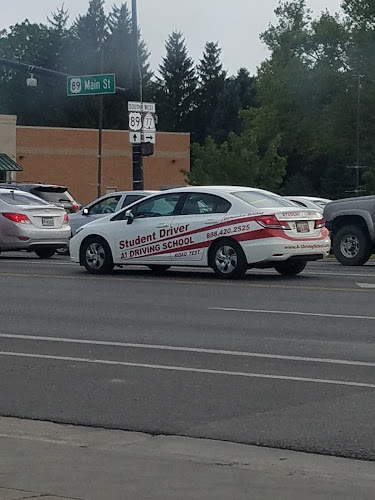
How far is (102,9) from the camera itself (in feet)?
381

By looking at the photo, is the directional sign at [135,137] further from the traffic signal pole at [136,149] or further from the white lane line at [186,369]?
the white lane line at [186,369]

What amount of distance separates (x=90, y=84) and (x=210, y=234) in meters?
14.9

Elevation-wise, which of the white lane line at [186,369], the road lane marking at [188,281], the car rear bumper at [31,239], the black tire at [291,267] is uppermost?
the car rear bumper at [31,239]

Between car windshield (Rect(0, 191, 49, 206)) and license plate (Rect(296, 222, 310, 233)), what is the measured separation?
26.5 feet

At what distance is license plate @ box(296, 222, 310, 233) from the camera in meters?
18.5

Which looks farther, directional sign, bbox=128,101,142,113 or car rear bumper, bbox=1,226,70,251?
directional sign, bbox=128,101,142,113

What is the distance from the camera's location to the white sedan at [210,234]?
60.1ft

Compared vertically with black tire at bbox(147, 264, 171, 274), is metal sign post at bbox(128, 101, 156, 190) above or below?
above

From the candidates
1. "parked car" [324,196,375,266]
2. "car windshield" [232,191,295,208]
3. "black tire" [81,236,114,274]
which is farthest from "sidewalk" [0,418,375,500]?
"parked car" [324,196,375,266]

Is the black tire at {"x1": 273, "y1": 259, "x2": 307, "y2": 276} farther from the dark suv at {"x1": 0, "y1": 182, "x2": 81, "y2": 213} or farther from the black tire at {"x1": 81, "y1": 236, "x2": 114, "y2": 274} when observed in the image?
the dark suv at {"x1": 0, "y1": 182, "x2": 81, "y2": 213}

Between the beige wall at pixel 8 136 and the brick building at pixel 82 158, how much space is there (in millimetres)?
55

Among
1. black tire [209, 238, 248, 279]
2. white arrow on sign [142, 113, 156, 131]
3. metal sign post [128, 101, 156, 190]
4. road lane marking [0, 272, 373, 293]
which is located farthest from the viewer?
white arrow on sign [142, 113, 156, 131]

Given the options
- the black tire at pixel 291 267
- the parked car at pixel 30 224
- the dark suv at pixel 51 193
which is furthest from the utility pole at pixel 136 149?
the black tire at pixel 291 267

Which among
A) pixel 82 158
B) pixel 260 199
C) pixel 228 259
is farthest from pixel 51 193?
pixel 82 158
